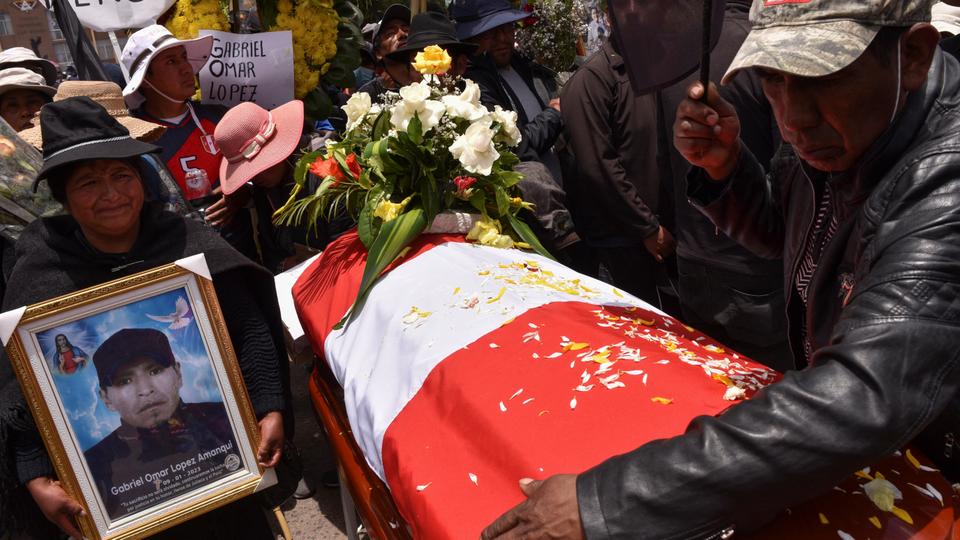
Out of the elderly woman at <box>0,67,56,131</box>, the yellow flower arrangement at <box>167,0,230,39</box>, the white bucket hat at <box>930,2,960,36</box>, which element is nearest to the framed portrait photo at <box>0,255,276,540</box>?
the yellow flower arrangement at <box>167,0,230,39</box>

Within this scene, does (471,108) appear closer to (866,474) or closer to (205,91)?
(866,474)

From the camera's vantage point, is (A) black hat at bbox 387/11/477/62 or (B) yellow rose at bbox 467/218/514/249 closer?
(B) yellow rose at bbox 467/218/514/249

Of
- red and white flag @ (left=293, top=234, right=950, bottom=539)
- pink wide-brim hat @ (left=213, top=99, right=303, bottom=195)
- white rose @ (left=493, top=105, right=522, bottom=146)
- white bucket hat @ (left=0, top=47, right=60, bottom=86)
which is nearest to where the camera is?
red and white flag @ (left=293, top=234, right=950, bottom=539)

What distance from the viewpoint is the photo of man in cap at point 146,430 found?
1986 mm

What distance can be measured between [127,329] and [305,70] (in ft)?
8.53

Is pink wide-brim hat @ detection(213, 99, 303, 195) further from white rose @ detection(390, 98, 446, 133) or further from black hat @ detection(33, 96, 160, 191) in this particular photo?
black hat @ detection(33, 96, 160, 191)

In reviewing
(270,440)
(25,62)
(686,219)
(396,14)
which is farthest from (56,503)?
(396,14)

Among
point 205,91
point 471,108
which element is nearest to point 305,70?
point 205,91

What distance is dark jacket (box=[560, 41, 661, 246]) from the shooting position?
11.3 ft

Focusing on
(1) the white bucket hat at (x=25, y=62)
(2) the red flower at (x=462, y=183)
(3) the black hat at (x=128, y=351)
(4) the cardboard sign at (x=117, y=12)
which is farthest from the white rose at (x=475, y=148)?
(1) the white bucket hat at (x=25, y=62)

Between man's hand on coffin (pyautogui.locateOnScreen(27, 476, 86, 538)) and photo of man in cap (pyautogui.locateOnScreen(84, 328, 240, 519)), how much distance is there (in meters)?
0.09

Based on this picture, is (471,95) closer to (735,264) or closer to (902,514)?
(735,264)

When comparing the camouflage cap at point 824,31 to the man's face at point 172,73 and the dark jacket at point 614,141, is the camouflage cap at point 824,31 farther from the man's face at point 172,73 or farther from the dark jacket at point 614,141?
the man's face at point 172,73

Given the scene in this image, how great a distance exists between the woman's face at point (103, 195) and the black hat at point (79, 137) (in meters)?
0.05
